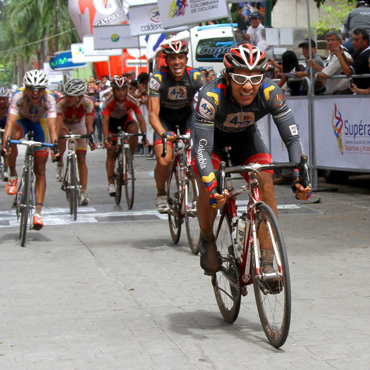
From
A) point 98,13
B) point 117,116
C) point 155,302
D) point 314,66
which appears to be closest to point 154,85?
point 155,302

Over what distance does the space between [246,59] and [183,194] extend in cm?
374

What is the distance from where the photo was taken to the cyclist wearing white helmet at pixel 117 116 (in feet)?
43.6

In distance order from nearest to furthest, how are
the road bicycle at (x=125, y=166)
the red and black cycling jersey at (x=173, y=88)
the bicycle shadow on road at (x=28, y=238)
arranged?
the red and black cycling jersey at (x=173, y=88)
the bicycle shadow on road at (x=28, y=238)
the road bicycle at (x=125, y=166)

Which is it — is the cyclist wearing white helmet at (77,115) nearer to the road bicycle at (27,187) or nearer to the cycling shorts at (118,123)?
the cycling shorts at (118,123)

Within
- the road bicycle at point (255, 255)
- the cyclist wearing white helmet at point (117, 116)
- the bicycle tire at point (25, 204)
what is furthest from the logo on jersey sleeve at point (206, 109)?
the cyclist wearing white helmet at point (117, 116)

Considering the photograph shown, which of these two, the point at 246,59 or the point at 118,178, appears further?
the point at 118,178

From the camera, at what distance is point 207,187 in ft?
18.8

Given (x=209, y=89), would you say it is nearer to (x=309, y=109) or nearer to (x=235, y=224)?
(x=235, y=224)

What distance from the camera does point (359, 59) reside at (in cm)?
1350

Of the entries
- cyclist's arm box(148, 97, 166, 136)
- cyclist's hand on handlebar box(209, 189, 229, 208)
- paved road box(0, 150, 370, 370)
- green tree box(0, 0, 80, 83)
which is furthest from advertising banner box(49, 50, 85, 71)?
cyclist's hand on handlebar box(209, 189, 229, 208)

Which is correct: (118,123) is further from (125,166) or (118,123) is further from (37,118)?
(37,118)

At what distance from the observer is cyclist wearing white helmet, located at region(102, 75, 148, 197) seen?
13278mm

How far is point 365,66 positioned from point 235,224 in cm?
811

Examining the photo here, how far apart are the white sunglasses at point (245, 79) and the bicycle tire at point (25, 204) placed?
189 inches
